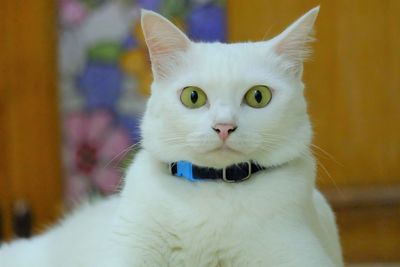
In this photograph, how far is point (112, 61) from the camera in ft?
6.56

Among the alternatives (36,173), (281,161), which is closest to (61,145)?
(36,173)

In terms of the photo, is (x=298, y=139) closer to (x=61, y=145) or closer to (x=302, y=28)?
(x=302, y=28)

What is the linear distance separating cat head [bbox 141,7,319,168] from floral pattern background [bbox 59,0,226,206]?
0.94m

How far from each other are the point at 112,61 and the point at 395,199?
0.93 m

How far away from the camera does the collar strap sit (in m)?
1.00

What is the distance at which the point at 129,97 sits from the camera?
78.9 inches

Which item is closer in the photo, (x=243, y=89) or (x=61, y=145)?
(x=243, y=89)

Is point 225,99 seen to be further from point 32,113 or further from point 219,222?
point 32,113

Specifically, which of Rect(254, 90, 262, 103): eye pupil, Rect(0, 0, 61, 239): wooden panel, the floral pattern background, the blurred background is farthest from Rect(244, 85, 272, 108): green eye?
Rect(0, 0, 61, 239): wooden panel

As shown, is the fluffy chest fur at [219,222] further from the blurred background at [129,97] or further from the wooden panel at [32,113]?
the wooden panel at [32,113]

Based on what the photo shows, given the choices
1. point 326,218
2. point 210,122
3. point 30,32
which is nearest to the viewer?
point 210,122

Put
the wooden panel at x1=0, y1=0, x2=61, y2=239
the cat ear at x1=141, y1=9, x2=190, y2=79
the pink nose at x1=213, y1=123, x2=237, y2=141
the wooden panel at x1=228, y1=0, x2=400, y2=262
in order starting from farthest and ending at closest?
the wooden panel at x1=0, y1=0, x2=61, y2=239
the wooden panel at x1=228, y1=0, x2=400, y2=262
the cat ear at x1=141, y1=9, x2=190, y2=79
the pink nose at x1=213, y1=123, x2=237, y2=141

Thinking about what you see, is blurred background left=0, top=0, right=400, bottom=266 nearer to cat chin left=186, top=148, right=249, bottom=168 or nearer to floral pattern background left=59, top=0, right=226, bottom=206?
floral pattern background left=59, top=0, right=226, bottom=206

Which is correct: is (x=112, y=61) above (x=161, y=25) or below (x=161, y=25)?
below
